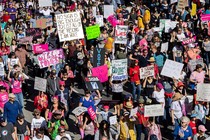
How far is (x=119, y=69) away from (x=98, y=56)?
1.21 meters

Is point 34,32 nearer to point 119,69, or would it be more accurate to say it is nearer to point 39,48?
point 39,48

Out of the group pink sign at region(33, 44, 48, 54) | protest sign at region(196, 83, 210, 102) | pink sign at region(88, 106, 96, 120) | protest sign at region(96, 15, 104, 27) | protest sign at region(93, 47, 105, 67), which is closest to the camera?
pink sign at region(88, 106, 96, 120)

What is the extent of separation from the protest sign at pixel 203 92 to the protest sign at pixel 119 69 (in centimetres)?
296

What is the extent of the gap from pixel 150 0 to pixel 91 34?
31.5ft

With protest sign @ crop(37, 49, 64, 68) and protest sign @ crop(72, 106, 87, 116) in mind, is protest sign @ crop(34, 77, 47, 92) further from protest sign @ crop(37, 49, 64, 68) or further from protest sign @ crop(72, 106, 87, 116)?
protest sign @ crop(37, 49, 64, 68)

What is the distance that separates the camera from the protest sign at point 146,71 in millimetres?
13805

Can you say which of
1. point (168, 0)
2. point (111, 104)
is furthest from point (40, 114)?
point (168, 0)

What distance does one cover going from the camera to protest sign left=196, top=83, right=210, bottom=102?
11953 mm

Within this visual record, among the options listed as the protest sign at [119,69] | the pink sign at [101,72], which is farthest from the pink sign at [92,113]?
the protest sign at [119,69]

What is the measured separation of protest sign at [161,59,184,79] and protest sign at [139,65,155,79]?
0.35 m

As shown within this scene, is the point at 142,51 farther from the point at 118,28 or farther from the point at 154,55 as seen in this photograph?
the point at 118,28

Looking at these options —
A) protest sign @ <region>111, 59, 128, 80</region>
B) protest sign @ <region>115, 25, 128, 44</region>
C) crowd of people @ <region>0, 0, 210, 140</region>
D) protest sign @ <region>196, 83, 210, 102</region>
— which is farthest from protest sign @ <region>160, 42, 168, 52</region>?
protest sign @ <region>196, 83, 210, 102</region>

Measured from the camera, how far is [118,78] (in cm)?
1441

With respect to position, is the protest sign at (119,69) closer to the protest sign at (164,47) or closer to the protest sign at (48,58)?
the protest sign at (48,58)
